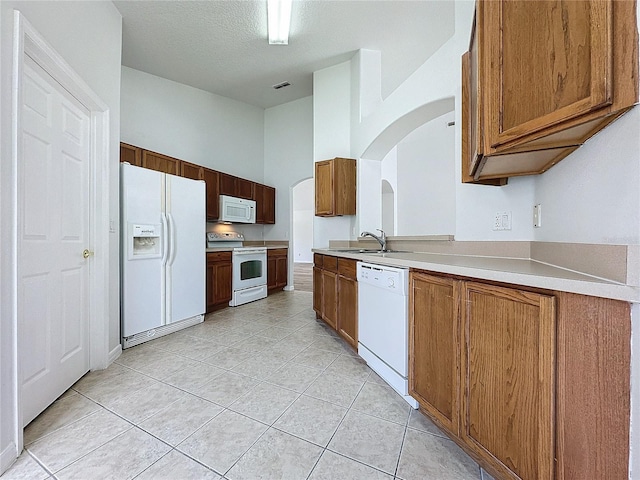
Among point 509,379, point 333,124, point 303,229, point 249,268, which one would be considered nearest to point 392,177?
point 333,124

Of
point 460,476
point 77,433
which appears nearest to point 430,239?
point 460,476

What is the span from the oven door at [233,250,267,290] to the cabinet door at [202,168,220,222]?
687 mm

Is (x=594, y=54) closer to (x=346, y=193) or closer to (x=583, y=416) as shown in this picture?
(x=583, y=416)

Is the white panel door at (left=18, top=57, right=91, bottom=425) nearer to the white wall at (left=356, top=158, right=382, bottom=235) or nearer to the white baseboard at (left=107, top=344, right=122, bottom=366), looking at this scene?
the white baseboard at (left=107, top=344, right=122, bottom=366)

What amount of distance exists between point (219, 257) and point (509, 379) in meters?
3.74

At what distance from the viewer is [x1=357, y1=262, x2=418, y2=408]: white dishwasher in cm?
169

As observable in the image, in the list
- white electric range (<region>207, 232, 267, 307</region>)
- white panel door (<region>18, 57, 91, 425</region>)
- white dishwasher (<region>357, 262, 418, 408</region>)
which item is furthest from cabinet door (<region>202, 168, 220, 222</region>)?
white dishwasher (<region>357, 262, 418, 408</region>)

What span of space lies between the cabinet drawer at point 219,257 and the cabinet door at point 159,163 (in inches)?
46.8

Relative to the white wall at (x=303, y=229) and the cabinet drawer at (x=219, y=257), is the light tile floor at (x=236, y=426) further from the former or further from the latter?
the white wall at (x=303, y=229)

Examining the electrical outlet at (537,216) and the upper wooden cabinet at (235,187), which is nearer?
the electrical outlet at (537,216)

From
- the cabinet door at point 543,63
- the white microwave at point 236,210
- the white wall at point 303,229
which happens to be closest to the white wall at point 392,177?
the white microwave at point 236,210

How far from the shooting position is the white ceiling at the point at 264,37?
300cm

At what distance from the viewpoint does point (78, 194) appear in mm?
2051

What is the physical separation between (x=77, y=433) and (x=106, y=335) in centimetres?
92
